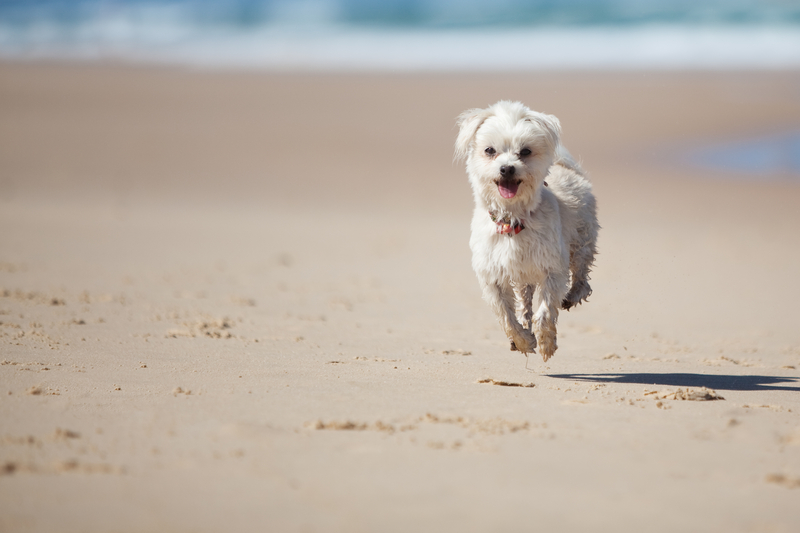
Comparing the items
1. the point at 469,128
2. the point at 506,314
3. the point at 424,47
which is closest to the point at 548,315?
the point at 506,314

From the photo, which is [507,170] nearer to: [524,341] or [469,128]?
[469,128]

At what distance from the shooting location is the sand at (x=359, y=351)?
299 cm

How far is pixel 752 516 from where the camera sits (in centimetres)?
290

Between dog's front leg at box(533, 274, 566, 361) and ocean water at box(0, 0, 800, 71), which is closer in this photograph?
dog's front leg at box(533, 274, 566, 361)

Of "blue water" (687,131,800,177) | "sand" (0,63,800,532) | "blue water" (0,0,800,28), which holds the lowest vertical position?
"sand" (0,63,800,532)

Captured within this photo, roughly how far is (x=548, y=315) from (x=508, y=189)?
798 millimetres

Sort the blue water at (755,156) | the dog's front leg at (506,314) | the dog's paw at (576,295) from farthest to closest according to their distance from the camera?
the blue water at (755,156)
the dog's paw at (576,295)
the dog's front leg at (506,314)

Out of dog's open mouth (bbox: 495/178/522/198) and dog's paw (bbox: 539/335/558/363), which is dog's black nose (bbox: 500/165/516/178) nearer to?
dog's open mouth (bbox: 495/178/522/198)

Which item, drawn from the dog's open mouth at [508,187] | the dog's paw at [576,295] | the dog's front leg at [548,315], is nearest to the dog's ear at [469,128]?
the dog's open mouth at [508,187]

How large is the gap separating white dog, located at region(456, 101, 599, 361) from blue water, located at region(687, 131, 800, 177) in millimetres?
9852

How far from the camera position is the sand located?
118 inches

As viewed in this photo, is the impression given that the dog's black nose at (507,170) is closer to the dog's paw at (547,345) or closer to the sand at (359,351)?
the dog's paw at (547,345)

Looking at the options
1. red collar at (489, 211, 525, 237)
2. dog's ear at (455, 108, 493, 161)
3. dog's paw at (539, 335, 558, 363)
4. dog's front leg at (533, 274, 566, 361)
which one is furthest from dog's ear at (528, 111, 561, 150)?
dog's paw at (539, 335, 558, 363)

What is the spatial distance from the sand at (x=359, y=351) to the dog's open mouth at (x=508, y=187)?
1.07 m
